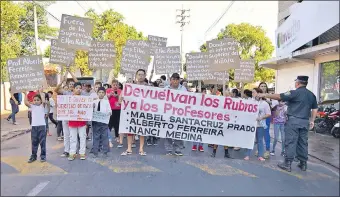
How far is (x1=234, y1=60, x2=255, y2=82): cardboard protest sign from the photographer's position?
11.5 meters

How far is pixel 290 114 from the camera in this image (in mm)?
6504

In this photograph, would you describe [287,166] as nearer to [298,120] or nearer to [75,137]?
[298,120]

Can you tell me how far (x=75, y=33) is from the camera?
331 inches

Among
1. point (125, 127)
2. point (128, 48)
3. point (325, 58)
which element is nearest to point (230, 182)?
point (125, 127)

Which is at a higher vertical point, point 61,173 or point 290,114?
point 290,114

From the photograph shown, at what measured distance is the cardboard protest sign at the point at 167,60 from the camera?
11.4 m

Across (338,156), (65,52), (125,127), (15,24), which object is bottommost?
(338,156)

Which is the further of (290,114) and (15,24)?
(15,24)

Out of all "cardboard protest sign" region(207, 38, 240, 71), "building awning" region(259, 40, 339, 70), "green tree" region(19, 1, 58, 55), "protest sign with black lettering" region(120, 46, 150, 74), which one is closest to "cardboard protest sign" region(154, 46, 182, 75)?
"protest sign with black lettering" region(120, 46, 150, 74)

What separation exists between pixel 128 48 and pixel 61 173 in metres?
5.49

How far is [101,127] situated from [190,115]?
188cm

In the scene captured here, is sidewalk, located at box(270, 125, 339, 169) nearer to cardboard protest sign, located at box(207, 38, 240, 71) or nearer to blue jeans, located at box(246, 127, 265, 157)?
blue jeans, located at box(246, 127, 265, 157)

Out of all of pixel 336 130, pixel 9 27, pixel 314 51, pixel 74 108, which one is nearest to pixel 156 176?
pixel 74 108

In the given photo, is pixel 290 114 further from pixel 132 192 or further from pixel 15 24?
pixel 15 24
